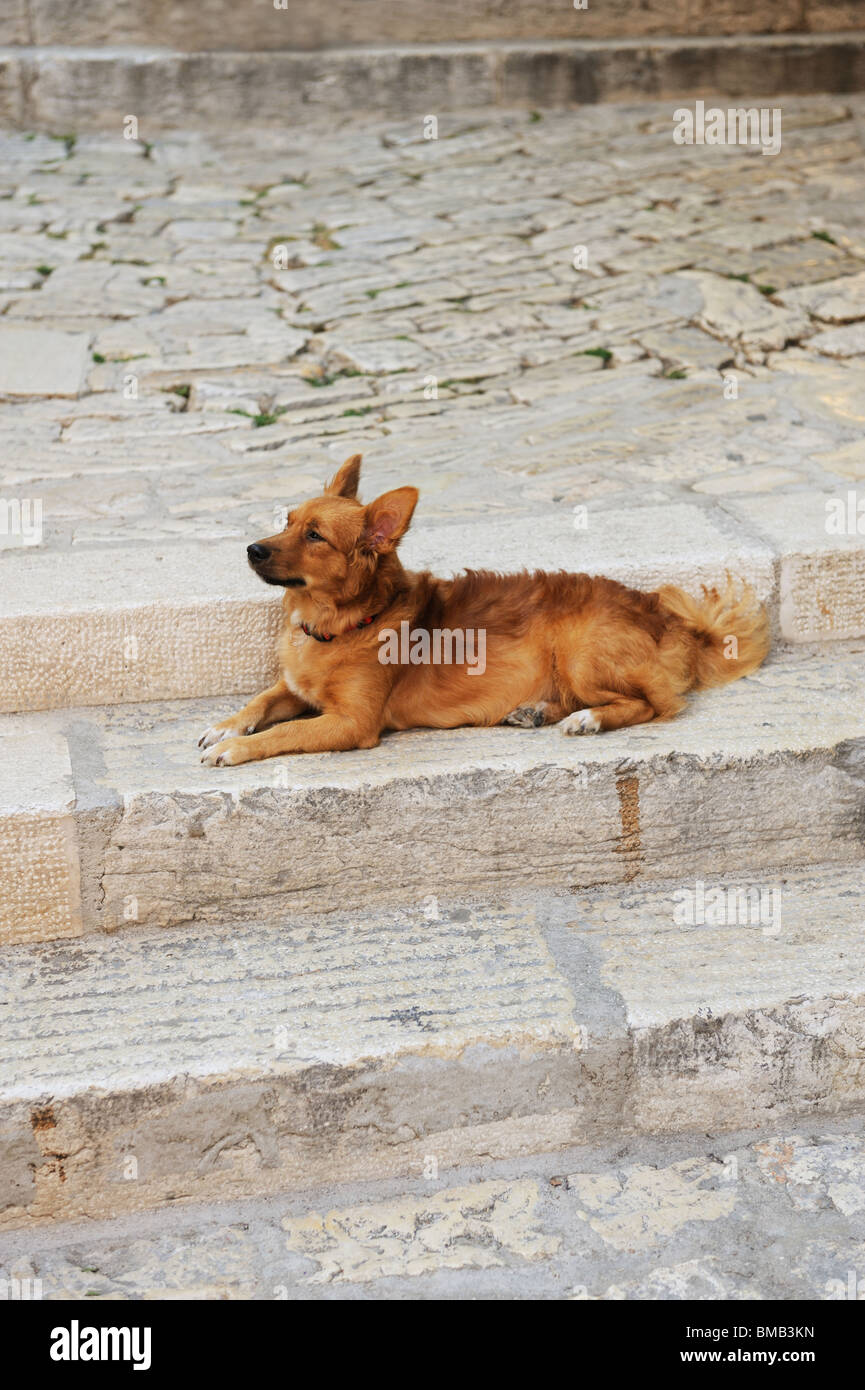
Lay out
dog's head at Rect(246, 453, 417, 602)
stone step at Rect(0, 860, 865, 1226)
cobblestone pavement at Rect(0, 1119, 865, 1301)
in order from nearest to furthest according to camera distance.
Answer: cobblestone pavement at Rect(0, 1119, 865, 1301) < stone step at Rect(0, 860, 865, 1226) < dog's head at Rect(246, 453, 417, 602)

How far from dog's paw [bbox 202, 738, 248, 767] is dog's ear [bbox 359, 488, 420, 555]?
649 mm

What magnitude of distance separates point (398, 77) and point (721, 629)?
25.3ft

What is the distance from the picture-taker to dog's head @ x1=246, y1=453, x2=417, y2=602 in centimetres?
378

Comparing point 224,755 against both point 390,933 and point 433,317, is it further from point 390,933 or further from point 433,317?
point 433,317

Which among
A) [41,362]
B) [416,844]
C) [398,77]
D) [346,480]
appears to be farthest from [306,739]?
[398,77]

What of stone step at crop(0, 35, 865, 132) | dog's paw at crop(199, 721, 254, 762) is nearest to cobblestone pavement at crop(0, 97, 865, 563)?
stone step at crop(0, 35, 865, 132)

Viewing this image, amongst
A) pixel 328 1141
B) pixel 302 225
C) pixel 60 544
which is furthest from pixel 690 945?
pixel 302 225

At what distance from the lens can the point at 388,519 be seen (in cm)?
379

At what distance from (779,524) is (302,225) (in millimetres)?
5047

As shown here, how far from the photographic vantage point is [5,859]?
354cm

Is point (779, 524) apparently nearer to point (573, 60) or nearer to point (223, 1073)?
point (223, 1073)

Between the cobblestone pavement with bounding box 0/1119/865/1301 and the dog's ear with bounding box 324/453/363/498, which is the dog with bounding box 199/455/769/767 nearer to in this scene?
the dog's ear with bounding box 324/453/363/498

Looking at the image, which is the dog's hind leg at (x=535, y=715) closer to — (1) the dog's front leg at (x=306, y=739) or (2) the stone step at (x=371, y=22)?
(1) the dog's front leg at (x=306, y=739)

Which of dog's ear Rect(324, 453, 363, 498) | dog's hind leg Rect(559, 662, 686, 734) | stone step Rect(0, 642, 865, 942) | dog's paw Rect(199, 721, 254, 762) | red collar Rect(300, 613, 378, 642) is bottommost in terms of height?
stone step Rect(0, 642, 865, 942)
